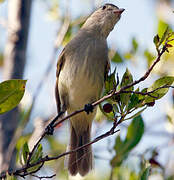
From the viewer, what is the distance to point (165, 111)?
3.91 meters

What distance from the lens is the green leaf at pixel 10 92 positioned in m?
2.27

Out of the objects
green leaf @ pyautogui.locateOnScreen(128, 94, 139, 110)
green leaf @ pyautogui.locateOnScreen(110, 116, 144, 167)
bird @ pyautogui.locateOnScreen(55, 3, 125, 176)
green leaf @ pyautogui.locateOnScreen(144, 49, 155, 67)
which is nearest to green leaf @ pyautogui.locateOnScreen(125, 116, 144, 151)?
green leaf @ pyautogui.locateOnScreen(110, 116, 144, 167)

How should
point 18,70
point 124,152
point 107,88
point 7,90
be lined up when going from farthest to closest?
point 18,70, point 124,152, point 107,88, point 7,90

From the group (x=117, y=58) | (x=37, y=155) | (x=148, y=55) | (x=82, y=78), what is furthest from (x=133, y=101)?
(x=117, y=58)

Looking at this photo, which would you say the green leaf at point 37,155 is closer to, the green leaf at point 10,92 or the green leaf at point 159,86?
the green leaf at point 10,92

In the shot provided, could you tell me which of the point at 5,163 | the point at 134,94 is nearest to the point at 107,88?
the point at 134,94

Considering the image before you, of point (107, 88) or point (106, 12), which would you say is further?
point (106, 12)

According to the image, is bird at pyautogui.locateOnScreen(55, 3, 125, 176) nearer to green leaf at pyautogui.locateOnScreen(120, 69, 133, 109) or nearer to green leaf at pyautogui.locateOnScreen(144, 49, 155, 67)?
green leaf at pyautogui.locateOnScreen(144, 49, 155, 67)

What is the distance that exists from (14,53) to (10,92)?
146 cm

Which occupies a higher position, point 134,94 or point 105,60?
point 105,60

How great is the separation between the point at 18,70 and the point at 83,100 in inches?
30.9

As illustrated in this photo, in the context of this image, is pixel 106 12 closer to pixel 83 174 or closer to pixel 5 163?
pixel 83 174

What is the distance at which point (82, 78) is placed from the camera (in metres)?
3.70

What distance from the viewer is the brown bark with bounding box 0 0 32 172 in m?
3.45
